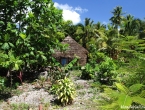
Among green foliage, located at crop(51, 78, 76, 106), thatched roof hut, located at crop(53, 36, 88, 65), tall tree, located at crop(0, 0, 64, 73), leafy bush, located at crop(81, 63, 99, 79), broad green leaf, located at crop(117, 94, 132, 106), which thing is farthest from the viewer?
thatched roof hut, located at crop(53, 36, 88, 65)

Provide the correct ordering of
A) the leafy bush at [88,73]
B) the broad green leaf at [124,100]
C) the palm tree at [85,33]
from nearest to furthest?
the broad green leaf at [124,100] → the leafy bush at [88,73] → the palm tree at [85,33]

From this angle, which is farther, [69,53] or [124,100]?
[69,53]

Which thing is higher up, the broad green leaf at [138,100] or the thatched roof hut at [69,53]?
the thatched roof hut at [69,53]

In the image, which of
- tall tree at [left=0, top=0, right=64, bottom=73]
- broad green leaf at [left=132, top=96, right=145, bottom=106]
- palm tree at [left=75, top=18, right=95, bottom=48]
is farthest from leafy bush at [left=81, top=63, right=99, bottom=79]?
palm tree at [left=75, top=18, right=95, bottom=48]

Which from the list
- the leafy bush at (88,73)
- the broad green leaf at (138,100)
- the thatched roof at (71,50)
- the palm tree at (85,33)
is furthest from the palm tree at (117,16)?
the broad green leaf at (138,100)

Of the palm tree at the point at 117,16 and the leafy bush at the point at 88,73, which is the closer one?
→ the leafy bush at the point at 88,73

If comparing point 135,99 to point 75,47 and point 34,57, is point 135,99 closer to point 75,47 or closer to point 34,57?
point 34,57

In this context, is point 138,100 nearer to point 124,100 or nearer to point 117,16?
point 124,100

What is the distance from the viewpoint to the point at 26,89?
10914 millimetres

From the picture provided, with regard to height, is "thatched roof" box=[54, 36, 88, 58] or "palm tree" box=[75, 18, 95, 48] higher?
"palm tree" box=[75, 18, 95, 48]

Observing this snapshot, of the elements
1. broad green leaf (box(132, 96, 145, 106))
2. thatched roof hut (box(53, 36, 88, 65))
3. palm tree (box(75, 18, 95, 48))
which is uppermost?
palm tree (box(75, 18, 95, 48))

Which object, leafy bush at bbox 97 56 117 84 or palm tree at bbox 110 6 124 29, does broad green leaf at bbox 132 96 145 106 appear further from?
palm tree at bbox 110 6 124 29

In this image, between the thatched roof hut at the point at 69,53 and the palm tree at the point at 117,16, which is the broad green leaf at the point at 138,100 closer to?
the thatched roof hut at the point at 69,53

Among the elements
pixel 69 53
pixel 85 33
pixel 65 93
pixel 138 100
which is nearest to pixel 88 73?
pixel 65 93
